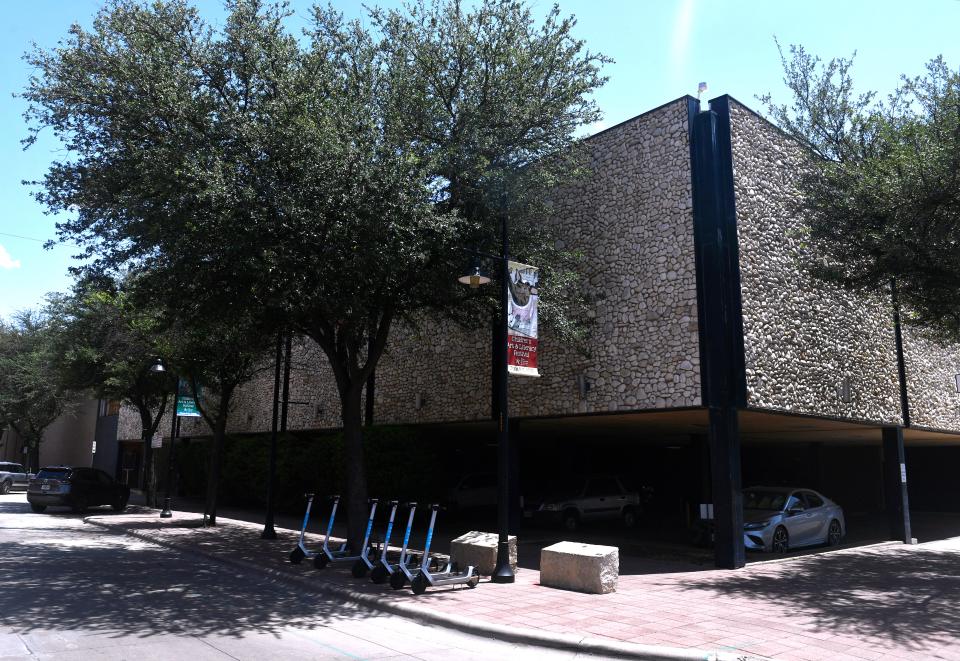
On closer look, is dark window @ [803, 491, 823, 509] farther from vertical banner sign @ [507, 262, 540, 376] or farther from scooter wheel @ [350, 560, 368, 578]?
scooter wheel @ [350, 560, 368, 578]

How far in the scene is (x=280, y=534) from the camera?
1973cm

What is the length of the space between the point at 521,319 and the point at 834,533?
12.3 m

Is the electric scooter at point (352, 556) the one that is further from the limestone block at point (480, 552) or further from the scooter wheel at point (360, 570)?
the limestone block at point (480, 552)

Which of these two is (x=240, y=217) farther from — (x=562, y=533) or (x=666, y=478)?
(x=666, y=478)

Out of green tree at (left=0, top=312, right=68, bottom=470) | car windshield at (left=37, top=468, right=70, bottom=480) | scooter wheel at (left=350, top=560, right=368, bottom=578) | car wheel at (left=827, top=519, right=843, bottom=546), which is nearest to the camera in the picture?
scooter wheel at (left=350, top=560, right=368, bottom=578)

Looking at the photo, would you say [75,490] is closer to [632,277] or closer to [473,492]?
[473,492]

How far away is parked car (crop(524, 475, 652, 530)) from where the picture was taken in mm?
22328

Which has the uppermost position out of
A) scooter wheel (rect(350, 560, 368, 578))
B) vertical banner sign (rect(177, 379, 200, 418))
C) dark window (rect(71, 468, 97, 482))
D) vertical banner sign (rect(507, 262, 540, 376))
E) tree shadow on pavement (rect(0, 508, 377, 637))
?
vertical banner sign (rect(507, 262, 540, 376))

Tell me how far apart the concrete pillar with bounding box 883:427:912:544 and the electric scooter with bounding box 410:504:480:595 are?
1394 cm

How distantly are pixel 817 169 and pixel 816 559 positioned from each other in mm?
9125

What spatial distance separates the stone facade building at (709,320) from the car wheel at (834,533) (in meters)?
1.82

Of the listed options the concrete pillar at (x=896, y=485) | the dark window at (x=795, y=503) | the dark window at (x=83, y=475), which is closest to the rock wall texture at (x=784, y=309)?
the concrete pillar at (x=896, y=485)

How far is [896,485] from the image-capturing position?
19.8m

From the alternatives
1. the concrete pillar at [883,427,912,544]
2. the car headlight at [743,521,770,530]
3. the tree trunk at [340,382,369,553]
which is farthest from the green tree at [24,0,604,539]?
the concrete pillar at [883,427,912,544]
